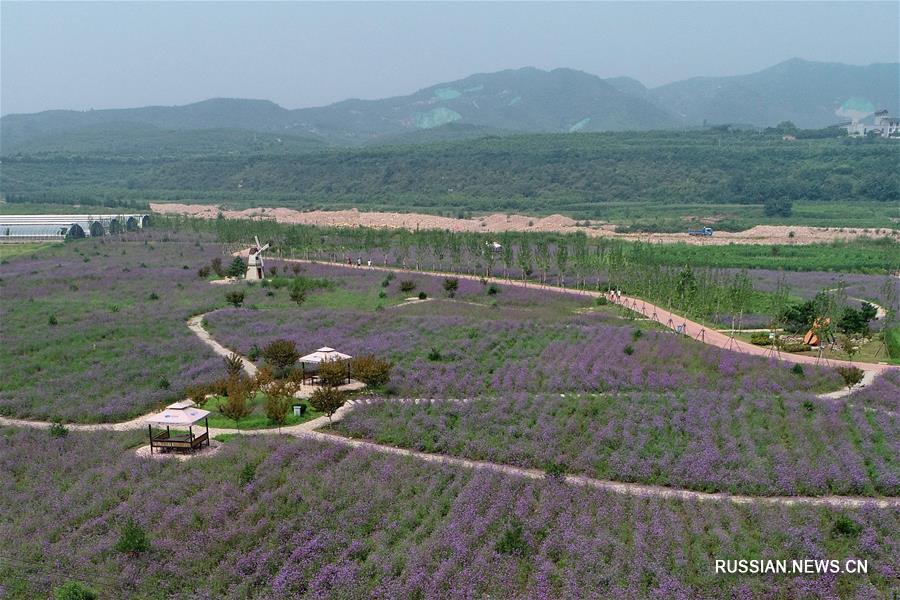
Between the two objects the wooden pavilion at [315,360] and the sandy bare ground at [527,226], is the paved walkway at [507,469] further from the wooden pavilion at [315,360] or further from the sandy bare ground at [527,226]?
the sandy bare ground at [527,226]

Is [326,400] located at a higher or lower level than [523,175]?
lower

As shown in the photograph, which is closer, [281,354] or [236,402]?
[236,402]

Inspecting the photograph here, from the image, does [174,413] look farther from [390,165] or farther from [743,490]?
[390,165]

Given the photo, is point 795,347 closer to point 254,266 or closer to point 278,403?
point 278,403


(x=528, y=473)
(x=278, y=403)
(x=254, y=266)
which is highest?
(x=254, y=266)

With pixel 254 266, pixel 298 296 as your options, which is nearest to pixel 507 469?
pixel 298 296

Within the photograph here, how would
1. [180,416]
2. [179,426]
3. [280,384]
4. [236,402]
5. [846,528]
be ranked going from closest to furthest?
[846,528] → [180,416] → [179,426] → [236,402] → [280,384]

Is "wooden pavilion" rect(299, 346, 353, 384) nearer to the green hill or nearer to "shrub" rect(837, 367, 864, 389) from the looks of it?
"shrub" rect(837, 367, 864, 389)
